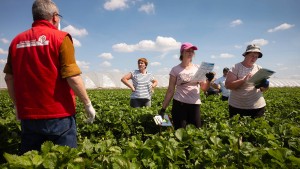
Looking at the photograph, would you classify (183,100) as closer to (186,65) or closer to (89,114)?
(186,65)

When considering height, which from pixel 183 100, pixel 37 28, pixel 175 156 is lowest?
pixel 175 156

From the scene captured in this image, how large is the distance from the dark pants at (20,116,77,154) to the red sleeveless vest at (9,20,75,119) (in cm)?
6

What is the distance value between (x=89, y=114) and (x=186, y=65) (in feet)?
6.62

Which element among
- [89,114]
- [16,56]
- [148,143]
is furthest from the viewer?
[89,114]

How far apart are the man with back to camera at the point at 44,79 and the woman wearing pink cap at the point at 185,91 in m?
1.94

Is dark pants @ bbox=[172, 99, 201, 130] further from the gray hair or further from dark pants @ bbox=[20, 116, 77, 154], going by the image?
the gray hair

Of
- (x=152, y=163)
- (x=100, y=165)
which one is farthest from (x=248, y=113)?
(x=100, y=165)

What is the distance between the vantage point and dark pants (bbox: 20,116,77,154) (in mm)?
2146

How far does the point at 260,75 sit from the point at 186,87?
1.07 meters

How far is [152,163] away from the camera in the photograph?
1.71 m

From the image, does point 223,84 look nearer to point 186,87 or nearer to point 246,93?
point 246,93

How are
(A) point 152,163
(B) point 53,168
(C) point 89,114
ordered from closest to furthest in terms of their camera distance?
(B) point 53,168 → (A) point 152,163 → (C) point 89,114

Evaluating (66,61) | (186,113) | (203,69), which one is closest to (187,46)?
(203,69)

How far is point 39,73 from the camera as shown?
2.10 metres
